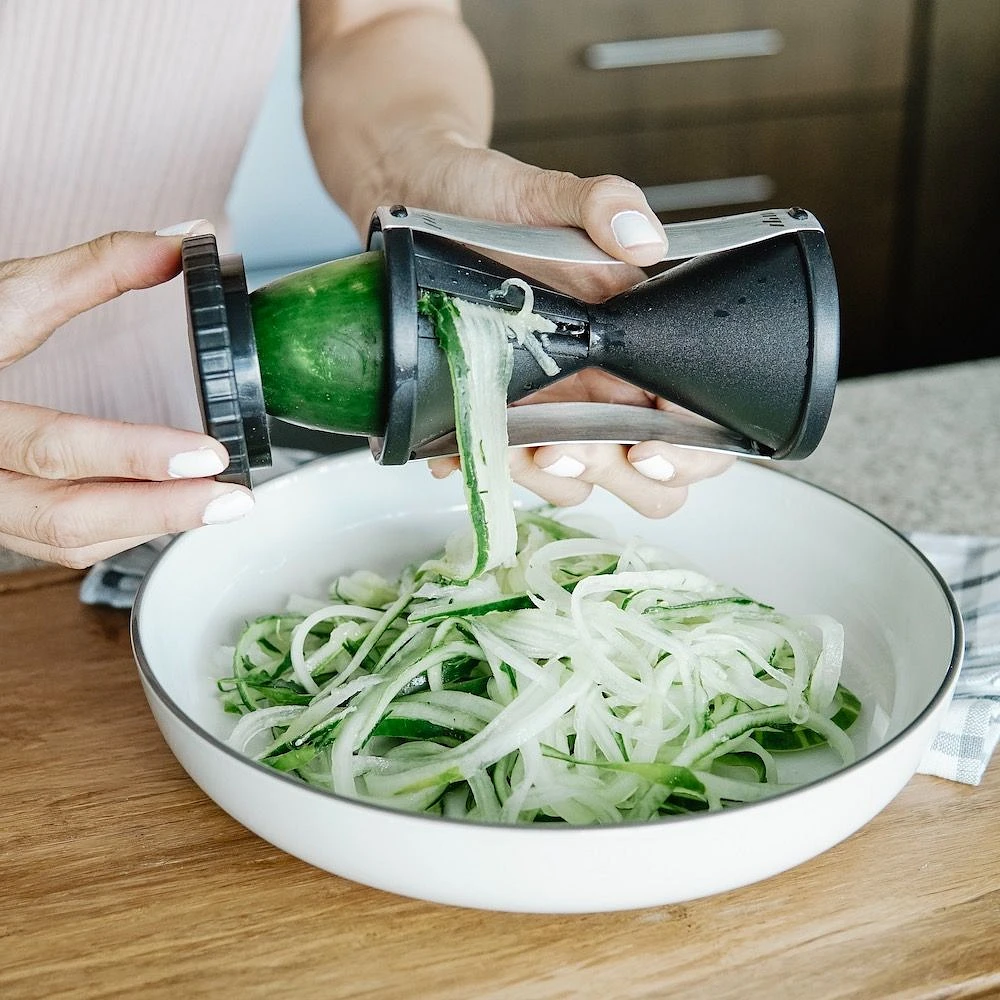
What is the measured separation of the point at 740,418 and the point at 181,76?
0.81 meters

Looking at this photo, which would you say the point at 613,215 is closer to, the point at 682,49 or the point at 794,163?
the point at 682,49

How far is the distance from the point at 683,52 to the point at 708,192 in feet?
1.19

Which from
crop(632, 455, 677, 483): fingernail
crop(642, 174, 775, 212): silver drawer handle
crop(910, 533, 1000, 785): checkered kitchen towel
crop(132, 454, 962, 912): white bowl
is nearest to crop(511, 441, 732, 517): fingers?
crop(632, 455, 677, 483): fingernail

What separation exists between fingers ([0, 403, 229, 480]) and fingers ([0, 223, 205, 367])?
2.3 inches

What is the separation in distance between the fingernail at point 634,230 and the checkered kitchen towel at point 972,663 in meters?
0.38

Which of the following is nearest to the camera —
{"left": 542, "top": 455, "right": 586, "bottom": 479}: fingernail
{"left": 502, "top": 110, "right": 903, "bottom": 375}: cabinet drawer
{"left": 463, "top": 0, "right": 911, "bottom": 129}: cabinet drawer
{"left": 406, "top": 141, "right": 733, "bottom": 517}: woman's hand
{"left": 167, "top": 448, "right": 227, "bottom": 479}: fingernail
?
{"left": 167, "top": 448, "right": 227, "bottom": 479}: fingernail

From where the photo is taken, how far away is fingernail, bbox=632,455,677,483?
900 millimetres

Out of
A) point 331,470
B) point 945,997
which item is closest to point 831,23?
point 331,470

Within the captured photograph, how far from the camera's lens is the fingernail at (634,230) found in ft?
2.56

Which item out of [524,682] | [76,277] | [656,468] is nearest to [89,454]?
[76,277]

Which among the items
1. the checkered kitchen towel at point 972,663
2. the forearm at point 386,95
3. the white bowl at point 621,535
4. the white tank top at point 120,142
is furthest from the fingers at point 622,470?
the white tank top at point 120,142

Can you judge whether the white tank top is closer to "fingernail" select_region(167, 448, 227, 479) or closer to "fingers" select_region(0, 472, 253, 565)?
"fingers" select_region(0, 472, 253, 565)

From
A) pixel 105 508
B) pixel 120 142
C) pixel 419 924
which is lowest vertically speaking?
pixel 419 924

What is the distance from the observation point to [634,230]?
2.57ft
